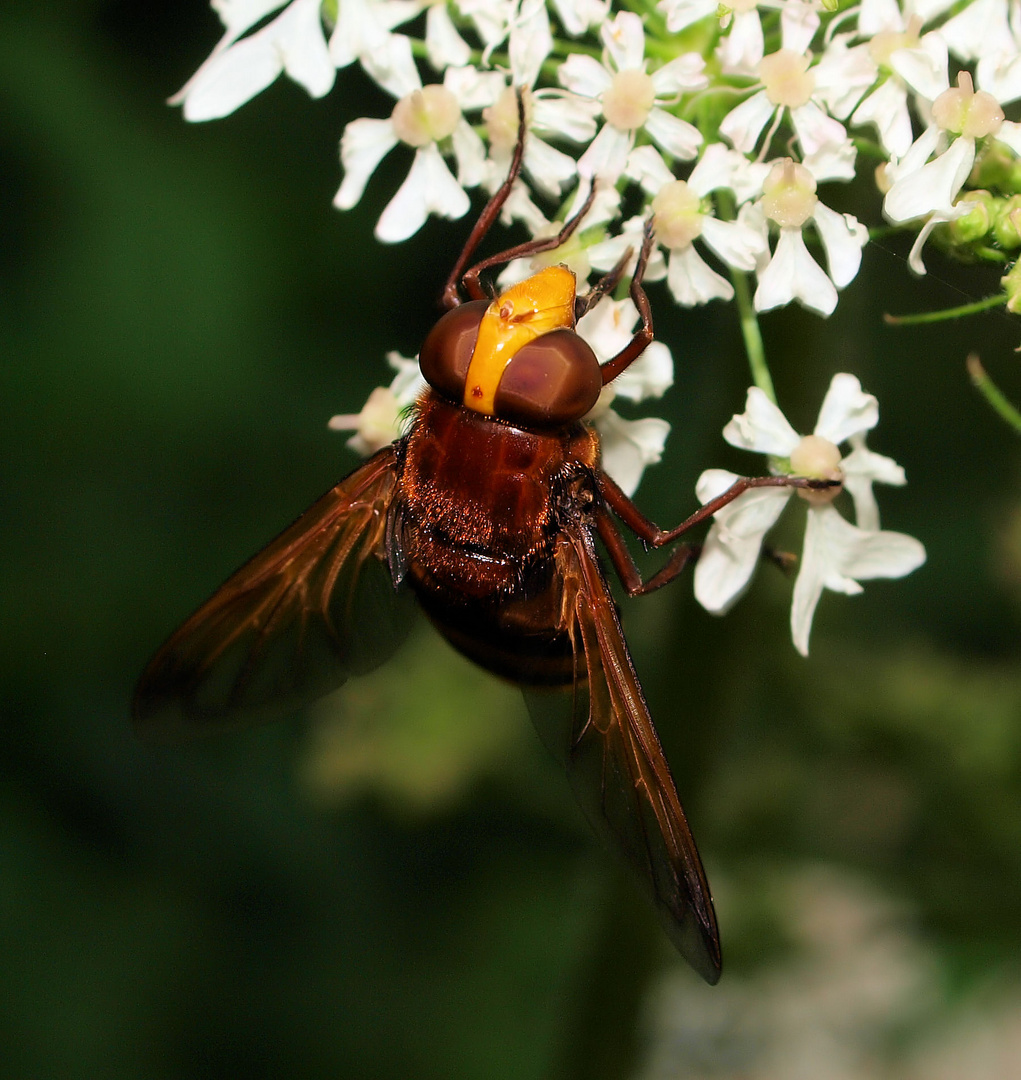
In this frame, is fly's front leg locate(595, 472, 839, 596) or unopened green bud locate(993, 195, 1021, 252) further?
fly's front leg locate(595, 472, 839, 596)

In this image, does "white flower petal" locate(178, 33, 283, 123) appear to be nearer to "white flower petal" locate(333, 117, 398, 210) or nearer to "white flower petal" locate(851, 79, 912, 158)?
"white flower petal" locate(333, 117, 398, 210)

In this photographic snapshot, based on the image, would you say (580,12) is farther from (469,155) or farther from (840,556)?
(840,556)

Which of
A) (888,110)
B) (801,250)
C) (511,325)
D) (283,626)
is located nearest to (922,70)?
(888,110)

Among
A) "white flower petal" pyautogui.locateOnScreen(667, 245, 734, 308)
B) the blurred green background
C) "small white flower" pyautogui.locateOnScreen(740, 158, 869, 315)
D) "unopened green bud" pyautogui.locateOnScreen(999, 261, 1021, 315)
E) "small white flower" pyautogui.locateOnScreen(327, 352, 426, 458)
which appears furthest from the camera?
the blurred green background

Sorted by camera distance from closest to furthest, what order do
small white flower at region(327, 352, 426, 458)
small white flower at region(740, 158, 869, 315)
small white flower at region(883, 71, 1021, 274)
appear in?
small white flower at region(883, 71, 1021, 274) → small white flower at region(740, 158, 869, 315) → small white flower at region(327, 352, 426, 458)

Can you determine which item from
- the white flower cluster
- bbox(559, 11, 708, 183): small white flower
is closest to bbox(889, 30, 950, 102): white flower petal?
the white flower cluster

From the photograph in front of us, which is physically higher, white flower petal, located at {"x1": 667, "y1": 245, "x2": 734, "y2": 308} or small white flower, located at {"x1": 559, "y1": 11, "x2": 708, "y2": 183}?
small white flower, located at {"x1": 559, "y1": 11, "x2": 708, "y2": 183}

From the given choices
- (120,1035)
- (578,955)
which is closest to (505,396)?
(578,955)

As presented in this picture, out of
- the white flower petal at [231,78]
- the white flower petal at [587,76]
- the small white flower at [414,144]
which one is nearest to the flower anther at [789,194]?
the white flower petal at [587,76]

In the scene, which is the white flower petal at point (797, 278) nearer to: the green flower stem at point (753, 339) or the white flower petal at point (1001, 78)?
the green flower stem at point (753, 339)
